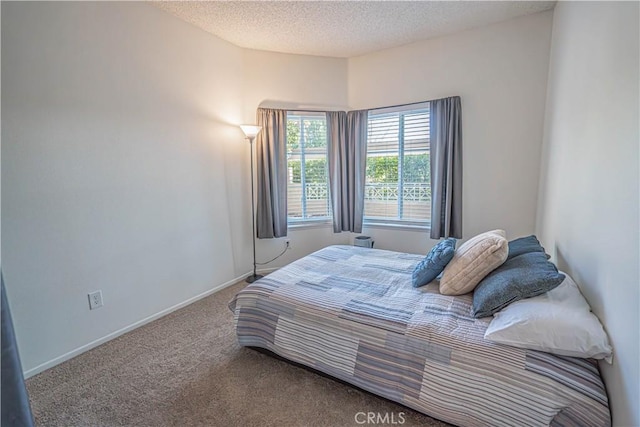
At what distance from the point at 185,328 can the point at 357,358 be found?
1.62m

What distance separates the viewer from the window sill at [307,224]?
3.84 meters

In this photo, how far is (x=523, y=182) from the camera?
298cm

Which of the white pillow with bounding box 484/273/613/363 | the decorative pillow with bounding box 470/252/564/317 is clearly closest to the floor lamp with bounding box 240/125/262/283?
the decorative pillow with bounding box 470/252/564/317

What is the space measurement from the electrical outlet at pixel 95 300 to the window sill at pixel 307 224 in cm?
205

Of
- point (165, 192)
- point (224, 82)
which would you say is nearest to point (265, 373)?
point (165, 192)

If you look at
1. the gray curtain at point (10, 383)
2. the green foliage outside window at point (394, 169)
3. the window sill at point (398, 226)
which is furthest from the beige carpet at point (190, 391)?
the green foliage outside window at point (394, 169)

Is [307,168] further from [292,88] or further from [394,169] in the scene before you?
[394,169]

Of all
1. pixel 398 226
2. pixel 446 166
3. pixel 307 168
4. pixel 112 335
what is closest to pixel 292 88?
pixel 307 168

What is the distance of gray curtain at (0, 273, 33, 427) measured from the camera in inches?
42.5

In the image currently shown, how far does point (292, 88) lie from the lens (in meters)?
3.62

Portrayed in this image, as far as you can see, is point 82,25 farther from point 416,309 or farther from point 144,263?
point 416,309

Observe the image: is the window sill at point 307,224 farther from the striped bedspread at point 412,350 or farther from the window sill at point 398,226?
the striped bedspread at point 412,350

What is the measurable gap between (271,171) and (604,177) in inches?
114

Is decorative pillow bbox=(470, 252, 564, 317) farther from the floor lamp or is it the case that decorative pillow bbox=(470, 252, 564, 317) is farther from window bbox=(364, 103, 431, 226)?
the floor lamp
